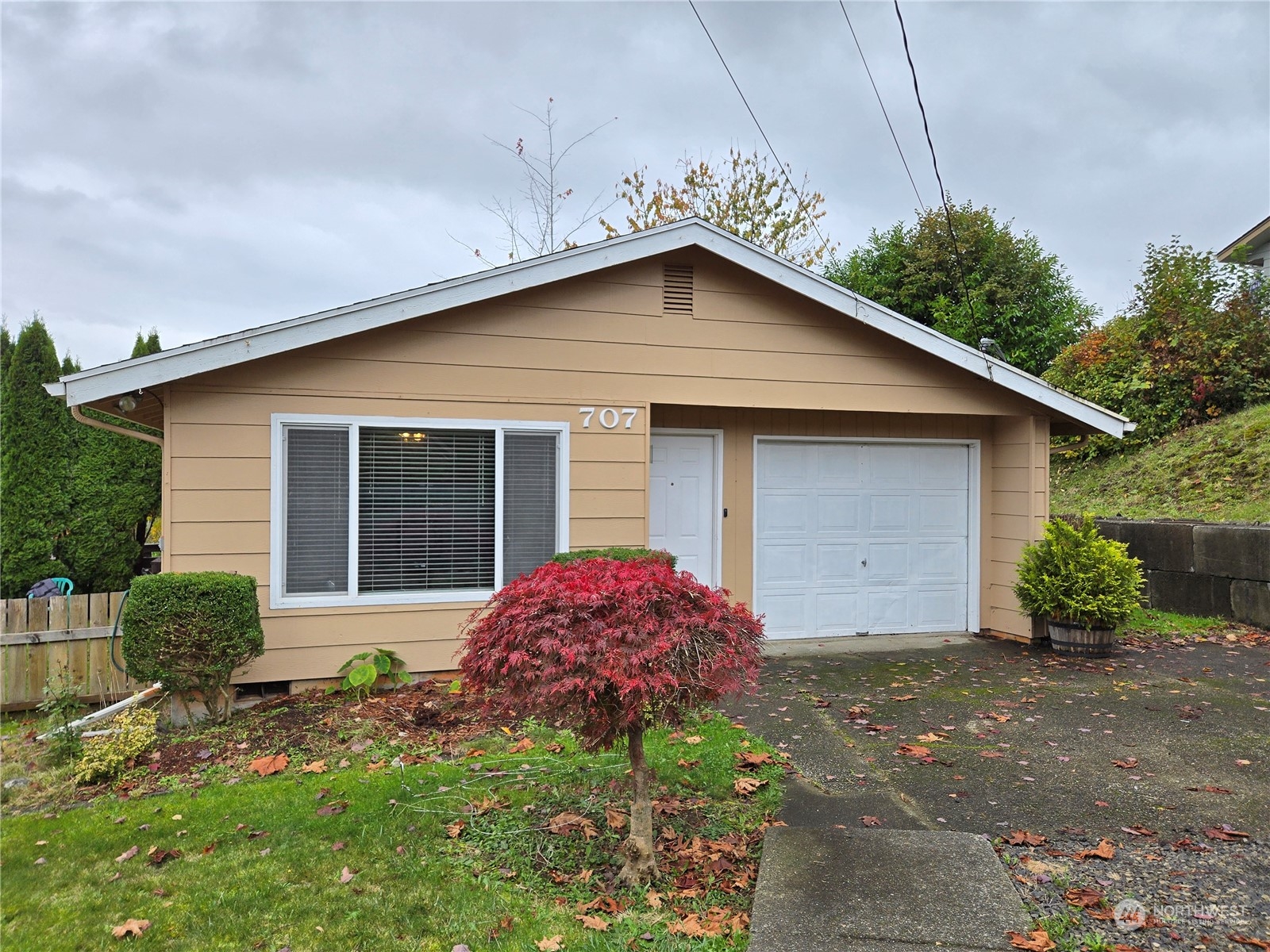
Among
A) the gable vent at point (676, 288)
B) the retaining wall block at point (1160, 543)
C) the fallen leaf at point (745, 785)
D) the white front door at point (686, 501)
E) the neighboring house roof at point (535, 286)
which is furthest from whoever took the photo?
the retaining wall block at point (1160, 543)

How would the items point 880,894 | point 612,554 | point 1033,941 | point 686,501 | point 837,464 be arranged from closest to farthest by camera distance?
point 1033,941 < point 880,894 < point 612,554 < point 686,501 < point 837,464

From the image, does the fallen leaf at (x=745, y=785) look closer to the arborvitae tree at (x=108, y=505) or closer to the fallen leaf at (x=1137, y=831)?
the fallen leaf at (x=1137, y=831)

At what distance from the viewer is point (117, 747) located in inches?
179

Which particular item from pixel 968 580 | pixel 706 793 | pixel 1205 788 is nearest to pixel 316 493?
pixel 706 793

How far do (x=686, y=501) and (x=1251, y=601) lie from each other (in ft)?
20.6

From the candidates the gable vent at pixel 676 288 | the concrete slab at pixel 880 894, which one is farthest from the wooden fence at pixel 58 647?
the concrete slab at pixel 880 894

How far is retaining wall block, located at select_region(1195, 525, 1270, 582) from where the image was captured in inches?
307

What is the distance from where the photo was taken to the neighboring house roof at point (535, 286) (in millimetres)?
5355

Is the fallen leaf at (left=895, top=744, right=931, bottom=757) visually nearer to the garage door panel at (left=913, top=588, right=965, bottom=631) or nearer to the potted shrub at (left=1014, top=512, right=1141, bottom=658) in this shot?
the potted shrub at (left=1014, top=512, right=1141, bottom=658)

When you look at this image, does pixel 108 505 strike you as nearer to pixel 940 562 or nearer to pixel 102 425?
pixel 102 425

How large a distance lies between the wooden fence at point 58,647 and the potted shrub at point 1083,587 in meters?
8.26

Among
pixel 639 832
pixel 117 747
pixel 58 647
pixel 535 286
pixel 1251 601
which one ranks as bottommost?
pixel 117 747

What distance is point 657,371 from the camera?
6855 mm

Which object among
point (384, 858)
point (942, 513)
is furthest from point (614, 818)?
point (942, 513)
